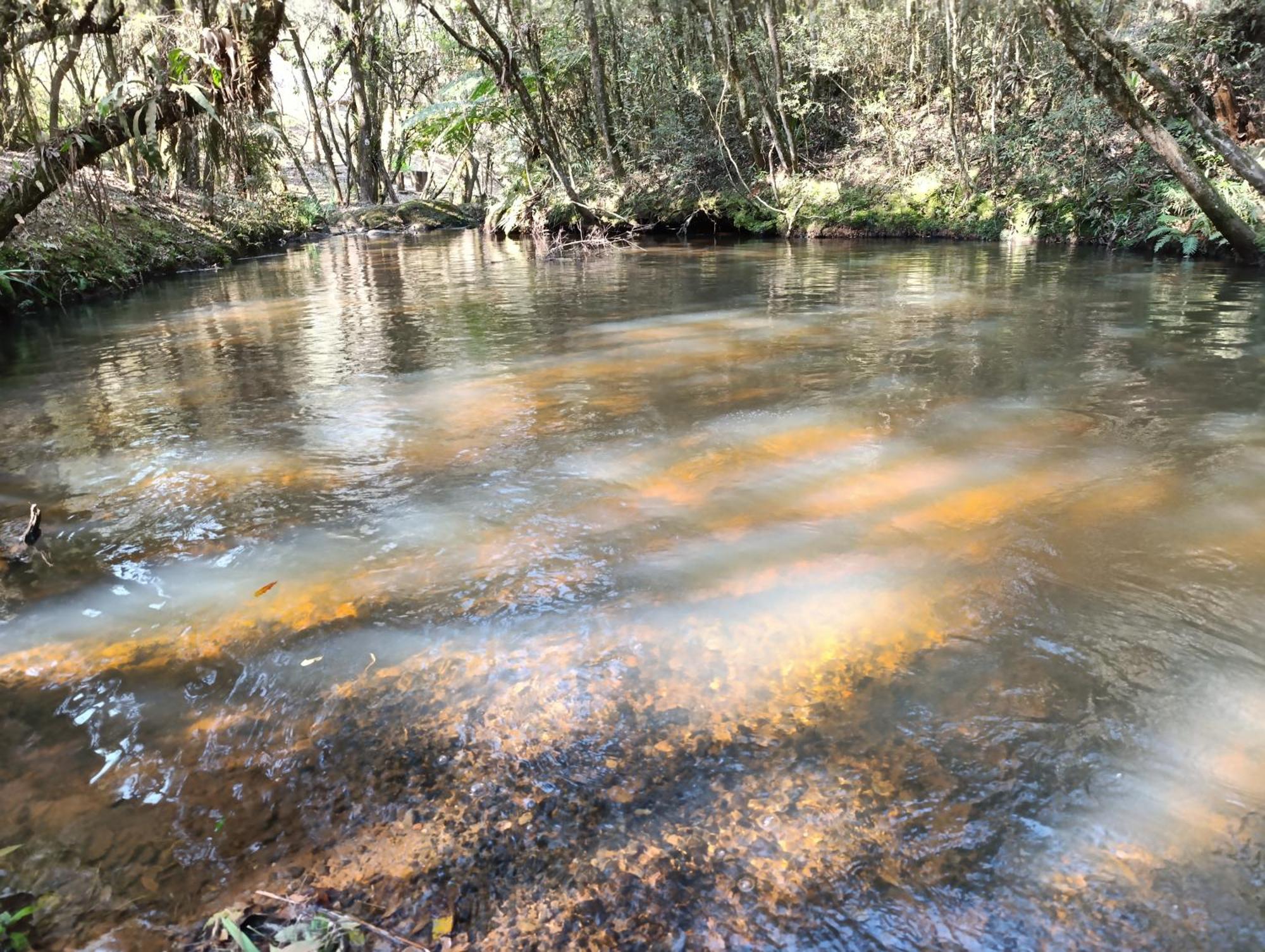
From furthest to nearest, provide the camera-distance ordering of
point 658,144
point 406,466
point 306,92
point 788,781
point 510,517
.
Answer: point 306,92, point 658,144, point 406,466, point 510,517, point 788,781

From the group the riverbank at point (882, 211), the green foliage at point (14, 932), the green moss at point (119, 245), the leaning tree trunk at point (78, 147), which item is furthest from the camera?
the riverbank at point (882, 211)

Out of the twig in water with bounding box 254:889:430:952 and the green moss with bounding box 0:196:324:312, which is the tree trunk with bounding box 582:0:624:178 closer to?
the green moss with bounding box 0:196:324:312

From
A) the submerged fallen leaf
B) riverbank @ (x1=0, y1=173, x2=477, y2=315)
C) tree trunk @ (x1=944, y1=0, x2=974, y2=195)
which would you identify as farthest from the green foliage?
tree trunk @ (x1=944, y1=0, x2=974, y2=195)

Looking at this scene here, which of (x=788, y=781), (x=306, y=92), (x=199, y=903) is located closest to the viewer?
(x=199, y=903)

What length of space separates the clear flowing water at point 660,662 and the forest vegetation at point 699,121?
512 cm

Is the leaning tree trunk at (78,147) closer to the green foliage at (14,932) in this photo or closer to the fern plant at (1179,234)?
the green foliage at (14,932)

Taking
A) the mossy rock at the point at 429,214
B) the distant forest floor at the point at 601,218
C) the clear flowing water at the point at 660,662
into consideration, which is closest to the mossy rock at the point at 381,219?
the mossy rock at the point at 429,214

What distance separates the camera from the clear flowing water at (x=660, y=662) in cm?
171

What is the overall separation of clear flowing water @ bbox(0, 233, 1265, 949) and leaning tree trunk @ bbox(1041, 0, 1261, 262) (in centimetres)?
573

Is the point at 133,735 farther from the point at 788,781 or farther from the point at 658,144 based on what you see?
the point at 658,144

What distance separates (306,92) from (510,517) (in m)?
32.6

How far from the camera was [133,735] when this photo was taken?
87.0 inches

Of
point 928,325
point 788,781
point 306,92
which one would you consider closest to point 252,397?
point 788,781

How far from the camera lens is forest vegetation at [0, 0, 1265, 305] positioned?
8688mm
